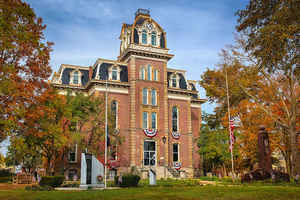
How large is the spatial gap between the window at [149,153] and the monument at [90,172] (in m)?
17.1

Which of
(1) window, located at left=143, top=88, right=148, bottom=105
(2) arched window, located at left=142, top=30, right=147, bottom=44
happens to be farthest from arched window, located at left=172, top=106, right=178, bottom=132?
(2) arched window, located at left=142, top=30, right=147, bottom=44

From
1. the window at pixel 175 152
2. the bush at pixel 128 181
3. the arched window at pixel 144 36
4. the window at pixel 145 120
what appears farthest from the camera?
the arched window at pixel 144 36

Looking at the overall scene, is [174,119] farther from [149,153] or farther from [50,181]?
[50,181]

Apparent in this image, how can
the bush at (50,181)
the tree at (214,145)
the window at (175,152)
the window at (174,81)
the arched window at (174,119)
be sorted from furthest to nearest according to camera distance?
the window at (174,81)
the arched window at (174,119)
the window at (175,152)
the tree at (214,145)
the bush at (50,181)

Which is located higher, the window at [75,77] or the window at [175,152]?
the window at [75,77]

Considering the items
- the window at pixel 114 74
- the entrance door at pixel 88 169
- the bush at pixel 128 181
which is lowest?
the bush at pixel 128 181

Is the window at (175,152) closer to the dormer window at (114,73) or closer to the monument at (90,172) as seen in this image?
the dormer window at (114,73)

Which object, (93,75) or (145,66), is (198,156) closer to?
(145,66)

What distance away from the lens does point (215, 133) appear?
41.2 m

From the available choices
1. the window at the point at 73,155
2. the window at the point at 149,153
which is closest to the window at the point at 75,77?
the window at the point at 73,155

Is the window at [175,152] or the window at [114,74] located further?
the window at [175,152]

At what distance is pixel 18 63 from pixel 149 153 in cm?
2403

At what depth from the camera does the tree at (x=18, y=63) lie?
12500 mm

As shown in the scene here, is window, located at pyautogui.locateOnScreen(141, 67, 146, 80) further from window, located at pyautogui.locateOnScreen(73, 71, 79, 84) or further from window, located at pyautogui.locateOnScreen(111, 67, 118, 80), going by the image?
window, located at pyautogui.locateOnScreen(73, 71, 79, 84)
